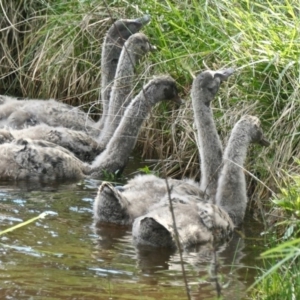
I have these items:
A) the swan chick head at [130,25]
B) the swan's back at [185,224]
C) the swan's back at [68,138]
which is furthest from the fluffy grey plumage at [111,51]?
the swan's back at [185,224]

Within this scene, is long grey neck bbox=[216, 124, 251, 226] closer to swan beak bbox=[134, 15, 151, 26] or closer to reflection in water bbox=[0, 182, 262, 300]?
reflection in water bbox=[0, 182, 262, 300]

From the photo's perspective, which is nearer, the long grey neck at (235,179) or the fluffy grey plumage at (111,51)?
the long grey neck at (235,179)

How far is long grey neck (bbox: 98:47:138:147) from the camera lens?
968cm

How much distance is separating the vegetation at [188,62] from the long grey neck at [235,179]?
0.73 ft

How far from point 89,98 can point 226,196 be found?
3.41m

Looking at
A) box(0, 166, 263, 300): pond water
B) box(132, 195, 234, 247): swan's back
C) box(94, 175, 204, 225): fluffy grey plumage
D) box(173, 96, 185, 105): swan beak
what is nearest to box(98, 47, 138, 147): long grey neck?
box(173, 96, 185, 105): swan beak

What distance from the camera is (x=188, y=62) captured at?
30.3 ft

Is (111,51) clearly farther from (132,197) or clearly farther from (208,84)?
(132,197)

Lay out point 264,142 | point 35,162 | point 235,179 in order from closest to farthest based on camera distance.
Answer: point 235,179, point 264,142, point 35,162

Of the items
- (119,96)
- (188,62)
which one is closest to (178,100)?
(188,62)

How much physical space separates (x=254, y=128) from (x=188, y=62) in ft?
5.35

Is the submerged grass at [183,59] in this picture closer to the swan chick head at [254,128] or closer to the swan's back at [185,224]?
the swan chick head at [254,128]

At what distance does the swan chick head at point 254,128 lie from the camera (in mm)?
7762

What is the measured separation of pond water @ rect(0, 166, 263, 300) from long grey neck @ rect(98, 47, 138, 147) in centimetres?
162
